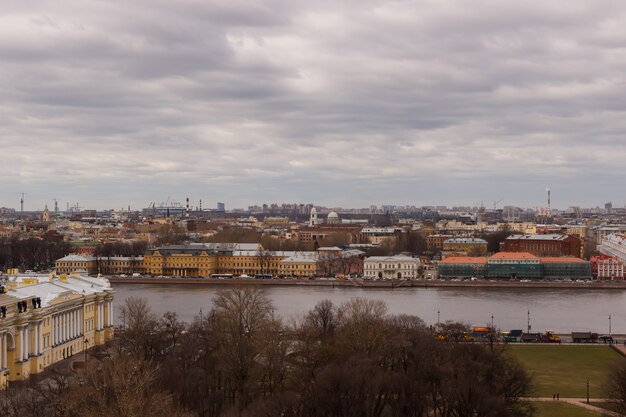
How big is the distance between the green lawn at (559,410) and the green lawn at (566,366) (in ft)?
1.62

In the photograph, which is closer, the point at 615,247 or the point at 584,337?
the point at 584,337

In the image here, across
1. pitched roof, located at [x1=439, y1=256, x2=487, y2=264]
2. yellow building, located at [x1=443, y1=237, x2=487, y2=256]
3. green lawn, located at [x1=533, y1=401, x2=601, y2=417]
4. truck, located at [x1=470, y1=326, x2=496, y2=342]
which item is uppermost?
yellow building, located at [x1=443, y1=237, x2=487, y2=256]

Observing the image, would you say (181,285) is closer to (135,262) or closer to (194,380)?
(135,262)

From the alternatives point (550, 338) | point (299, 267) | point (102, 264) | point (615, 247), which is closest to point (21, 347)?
point (550, 338)

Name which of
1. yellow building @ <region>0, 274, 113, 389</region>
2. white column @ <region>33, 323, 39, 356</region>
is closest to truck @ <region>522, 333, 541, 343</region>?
yellow building @ <region>0, 274, 113, 389</region>

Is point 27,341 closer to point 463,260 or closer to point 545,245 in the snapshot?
point 463,260

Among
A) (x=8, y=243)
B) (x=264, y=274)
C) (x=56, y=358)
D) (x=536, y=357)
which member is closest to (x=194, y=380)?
(x=56, y=358)

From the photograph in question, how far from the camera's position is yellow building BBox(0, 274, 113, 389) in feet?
53.5

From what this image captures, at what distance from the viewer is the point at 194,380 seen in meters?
13.9

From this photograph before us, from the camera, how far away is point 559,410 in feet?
47.0

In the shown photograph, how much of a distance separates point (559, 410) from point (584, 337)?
808 centimetres

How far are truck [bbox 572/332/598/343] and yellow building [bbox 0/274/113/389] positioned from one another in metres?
10.7

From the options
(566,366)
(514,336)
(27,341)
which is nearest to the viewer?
(27,341)

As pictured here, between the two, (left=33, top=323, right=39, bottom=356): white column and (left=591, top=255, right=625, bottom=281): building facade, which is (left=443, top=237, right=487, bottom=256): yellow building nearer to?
(left=591, top=255, right=625, bottom=281): building facade
